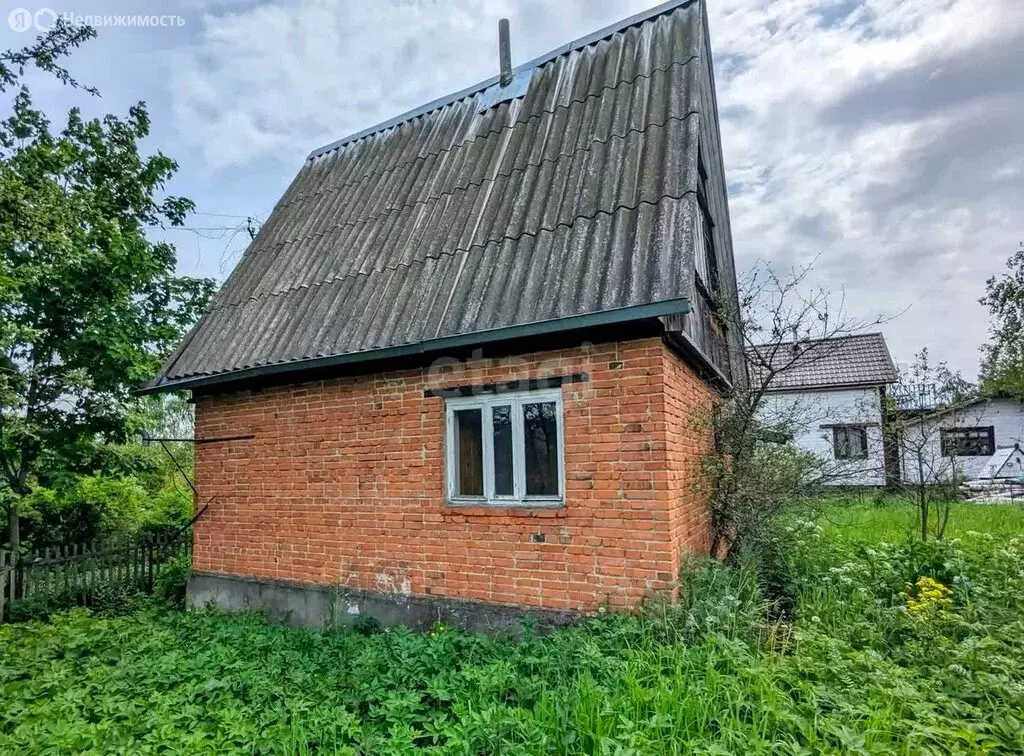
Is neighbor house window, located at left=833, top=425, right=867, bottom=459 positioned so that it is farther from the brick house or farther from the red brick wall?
the red brick wall

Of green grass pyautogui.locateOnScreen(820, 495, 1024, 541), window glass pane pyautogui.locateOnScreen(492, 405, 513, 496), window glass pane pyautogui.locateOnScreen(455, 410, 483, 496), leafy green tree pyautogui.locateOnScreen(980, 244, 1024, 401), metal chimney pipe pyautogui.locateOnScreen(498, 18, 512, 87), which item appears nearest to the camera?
window glass pane pyautogui.locateOnScreen(492, 405, 513, 496)

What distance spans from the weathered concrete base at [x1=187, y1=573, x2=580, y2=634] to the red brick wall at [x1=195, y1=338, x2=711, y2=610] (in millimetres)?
99

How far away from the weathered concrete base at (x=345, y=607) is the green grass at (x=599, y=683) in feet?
0.99

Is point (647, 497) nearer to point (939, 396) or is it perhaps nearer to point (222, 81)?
point (222, 81)

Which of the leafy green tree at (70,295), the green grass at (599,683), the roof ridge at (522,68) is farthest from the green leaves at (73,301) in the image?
the green grass at (599,683)

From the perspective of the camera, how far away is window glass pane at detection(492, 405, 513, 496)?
5.05 m

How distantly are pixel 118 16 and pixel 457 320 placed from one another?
727 centimetres

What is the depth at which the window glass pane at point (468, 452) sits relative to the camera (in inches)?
207

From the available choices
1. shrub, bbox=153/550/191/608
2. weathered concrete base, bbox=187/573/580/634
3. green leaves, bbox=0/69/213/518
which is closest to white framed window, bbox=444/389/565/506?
weathered concrete base, bbox=187/573/580/634

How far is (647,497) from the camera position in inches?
169

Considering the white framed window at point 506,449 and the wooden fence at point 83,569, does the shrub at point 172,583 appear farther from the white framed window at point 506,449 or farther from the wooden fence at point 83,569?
the white framed window at point 506,449

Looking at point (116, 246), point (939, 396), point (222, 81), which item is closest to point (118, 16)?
point (222, 81)

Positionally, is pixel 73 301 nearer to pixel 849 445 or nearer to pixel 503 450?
pixel 503 450

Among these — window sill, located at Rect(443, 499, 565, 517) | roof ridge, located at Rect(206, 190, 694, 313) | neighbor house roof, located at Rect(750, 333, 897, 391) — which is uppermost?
neighbor house roof, located at Rect(750, 333, 897, 391)
